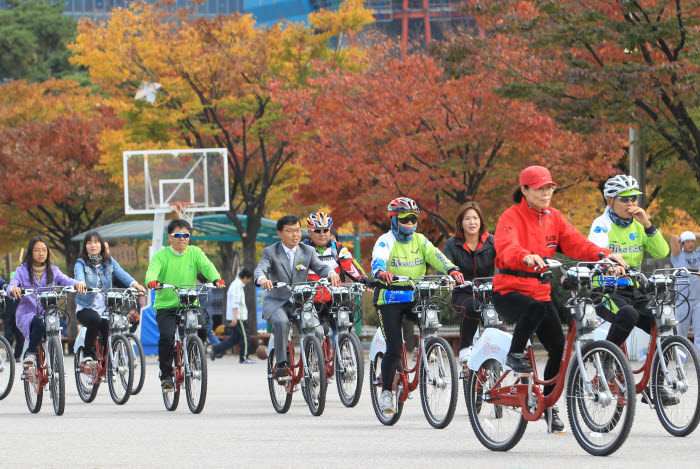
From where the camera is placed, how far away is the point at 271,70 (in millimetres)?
29594

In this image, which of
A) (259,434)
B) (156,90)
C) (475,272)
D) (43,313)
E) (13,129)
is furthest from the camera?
(13,129)

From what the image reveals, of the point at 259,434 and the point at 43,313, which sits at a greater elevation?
the point at 43,313

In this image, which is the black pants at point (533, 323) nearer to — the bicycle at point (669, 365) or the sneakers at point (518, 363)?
the sneakers at point (518, 363)

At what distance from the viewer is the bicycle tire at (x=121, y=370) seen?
12.9 metres

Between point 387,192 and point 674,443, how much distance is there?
1772 cm

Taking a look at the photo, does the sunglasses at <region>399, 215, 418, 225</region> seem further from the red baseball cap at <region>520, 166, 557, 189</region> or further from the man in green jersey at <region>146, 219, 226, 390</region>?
the man in green jersey at <region>146, 219, 226, 390</region>

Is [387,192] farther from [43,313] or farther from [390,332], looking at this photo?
[390,332]

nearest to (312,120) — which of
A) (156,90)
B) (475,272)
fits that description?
(156,90)

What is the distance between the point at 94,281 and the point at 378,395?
4.28 m

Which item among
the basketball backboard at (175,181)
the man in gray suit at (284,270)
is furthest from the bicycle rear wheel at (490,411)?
the basketball backboard at (175,181)

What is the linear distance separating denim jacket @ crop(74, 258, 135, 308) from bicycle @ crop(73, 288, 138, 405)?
0.13m

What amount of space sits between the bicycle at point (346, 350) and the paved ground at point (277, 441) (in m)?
0.23

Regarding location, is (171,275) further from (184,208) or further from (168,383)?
(184,208)

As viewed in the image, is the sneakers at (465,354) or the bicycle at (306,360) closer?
the sneakers at (465,354)
